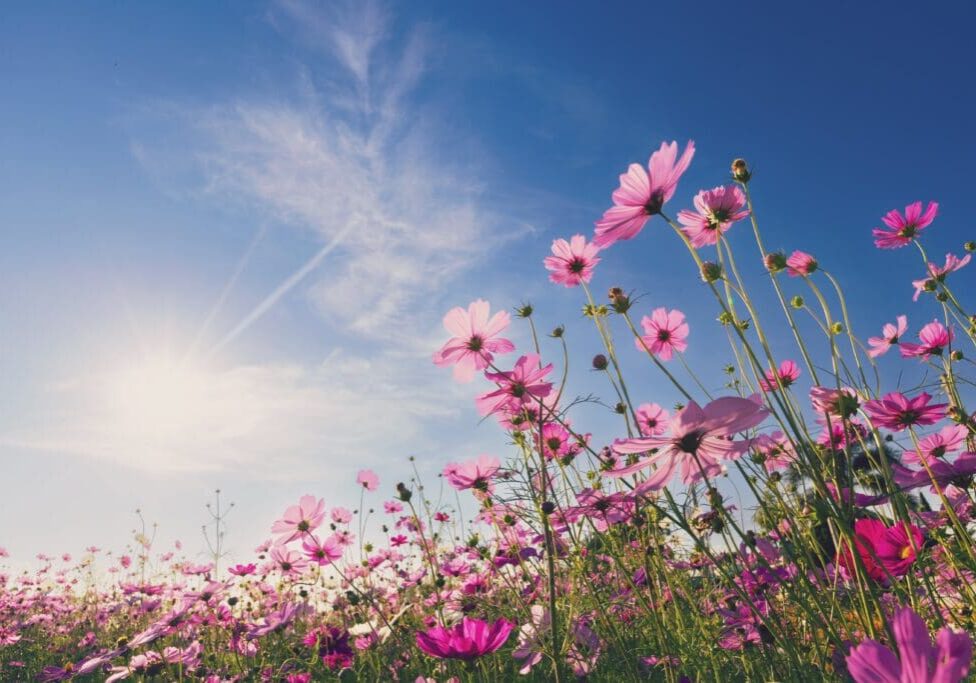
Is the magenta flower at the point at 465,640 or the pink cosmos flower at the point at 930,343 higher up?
the pink cosmos flower at the point at 930,343

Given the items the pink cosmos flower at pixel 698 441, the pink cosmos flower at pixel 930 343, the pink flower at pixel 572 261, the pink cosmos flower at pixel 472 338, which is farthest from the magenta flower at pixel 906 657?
the pink cosmos flower at pixel 930 343

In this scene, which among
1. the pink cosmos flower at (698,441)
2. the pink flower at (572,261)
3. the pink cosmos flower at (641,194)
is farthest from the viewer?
the pink flower at (572,261)

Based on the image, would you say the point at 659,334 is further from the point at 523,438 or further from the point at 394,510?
the point at 394,510

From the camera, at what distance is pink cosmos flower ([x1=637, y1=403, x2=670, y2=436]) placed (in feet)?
7.21

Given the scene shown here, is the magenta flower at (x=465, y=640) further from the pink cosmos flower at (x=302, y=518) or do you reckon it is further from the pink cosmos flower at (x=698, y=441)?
the pink cosmos flower at (x=302, y=518)

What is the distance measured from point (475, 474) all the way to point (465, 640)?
2.40ft

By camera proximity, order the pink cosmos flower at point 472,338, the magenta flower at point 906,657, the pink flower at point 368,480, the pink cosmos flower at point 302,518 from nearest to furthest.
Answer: the magenta flower at point 906,657 < the pink cosmos flower at point 472,338 < the pink cosmos flower at point 302,518 < the pink flower at point 368,480

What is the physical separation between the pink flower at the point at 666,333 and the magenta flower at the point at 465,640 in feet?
3.52

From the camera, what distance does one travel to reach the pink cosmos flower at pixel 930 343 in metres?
2.12

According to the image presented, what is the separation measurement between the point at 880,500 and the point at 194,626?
358cm

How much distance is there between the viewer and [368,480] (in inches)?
116

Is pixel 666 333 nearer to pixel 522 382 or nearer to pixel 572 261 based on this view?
pixel 572 261

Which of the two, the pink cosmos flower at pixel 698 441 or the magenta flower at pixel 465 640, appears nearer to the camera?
the pink cosmos flower at pixel 698 441

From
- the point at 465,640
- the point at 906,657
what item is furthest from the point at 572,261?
the point at 906,657
